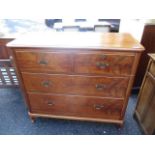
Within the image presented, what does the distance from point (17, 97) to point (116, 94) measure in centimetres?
143

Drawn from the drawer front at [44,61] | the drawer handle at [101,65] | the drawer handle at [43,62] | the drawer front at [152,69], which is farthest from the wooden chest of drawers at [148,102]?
the drawer handle at [43,62]

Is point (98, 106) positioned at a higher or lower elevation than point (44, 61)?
lower

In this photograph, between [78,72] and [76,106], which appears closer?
[78,72]

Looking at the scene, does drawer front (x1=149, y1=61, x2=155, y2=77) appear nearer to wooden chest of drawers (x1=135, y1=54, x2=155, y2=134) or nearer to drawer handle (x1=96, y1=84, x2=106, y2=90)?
wooden chest of drawers (x1=135, y1=54, x2=155, y2=134)

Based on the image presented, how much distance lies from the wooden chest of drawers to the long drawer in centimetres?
31

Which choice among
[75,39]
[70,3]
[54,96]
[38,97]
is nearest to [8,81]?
[38,97]

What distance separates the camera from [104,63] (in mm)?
1130

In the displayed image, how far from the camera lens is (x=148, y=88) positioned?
1383 mm

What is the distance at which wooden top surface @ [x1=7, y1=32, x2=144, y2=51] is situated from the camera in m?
1.08

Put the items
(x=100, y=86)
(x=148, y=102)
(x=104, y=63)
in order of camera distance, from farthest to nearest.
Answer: (x=148, y=102) < (x=100, y=86) < (x=104, y=63)

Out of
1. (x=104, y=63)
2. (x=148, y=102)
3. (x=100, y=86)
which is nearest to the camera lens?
(x=104, y=63)

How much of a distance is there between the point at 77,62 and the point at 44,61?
28 centimetres

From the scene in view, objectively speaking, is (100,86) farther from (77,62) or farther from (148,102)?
(148,102)

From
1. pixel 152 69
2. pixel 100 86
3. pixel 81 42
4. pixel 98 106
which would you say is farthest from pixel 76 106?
pixel 152 69
